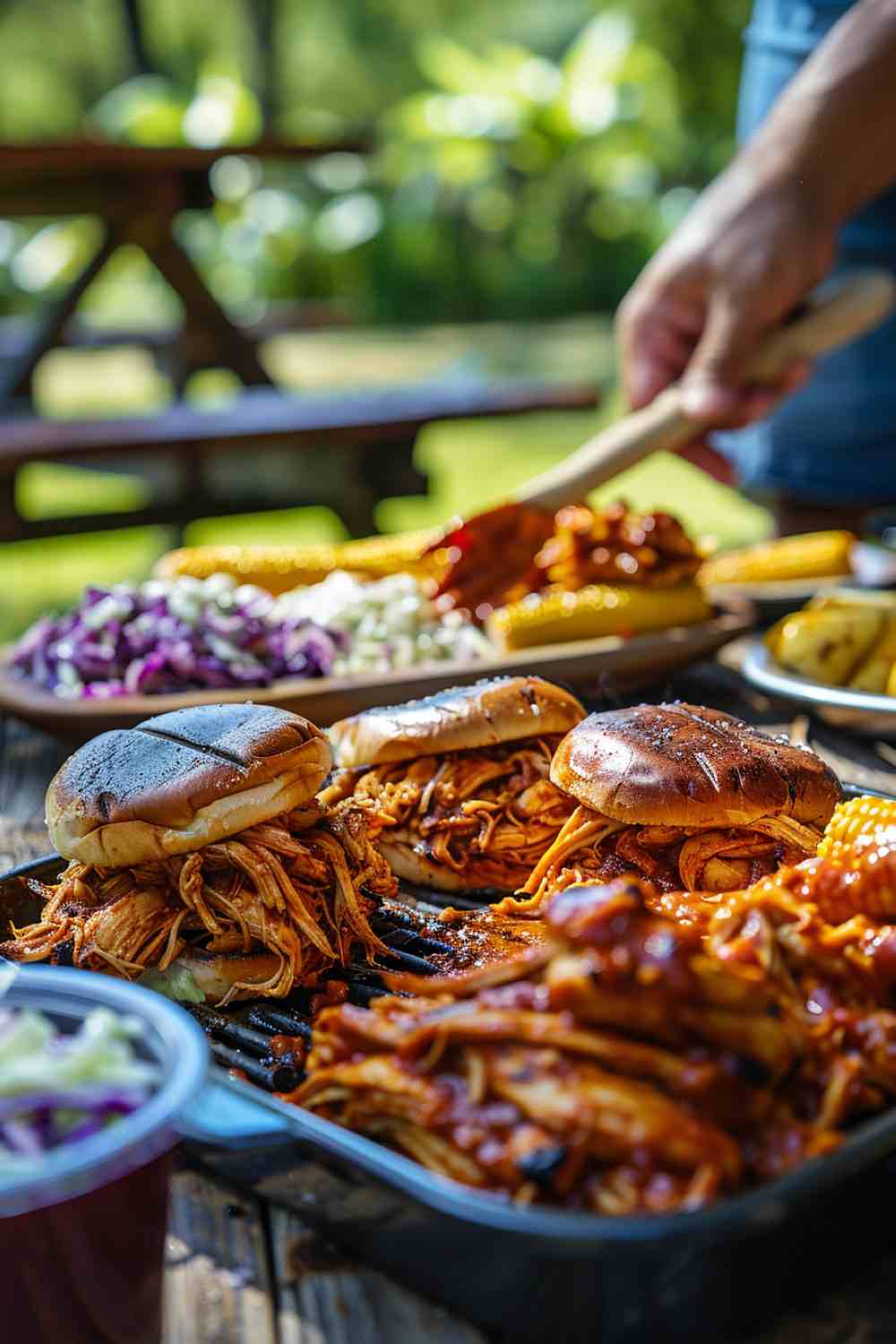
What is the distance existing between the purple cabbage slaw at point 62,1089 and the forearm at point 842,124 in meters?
3.41

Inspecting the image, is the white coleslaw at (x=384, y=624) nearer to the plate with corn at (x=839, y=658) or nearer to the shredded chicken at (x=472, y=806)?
the plate with corn at (x=839, y=658)

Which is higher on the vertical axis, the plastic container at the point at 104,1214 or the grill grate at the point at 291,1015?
the plastic container at the point at 104,1214

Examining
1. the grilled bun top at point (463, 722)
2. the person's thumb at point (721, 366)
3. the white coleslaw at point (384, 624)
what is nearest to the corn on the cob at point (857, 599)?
the person's thumb at point (721, 366)

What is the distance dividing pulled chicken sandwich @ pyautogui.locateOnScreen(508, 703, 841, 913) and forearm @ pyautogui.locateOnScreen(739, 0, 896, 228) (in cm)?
230

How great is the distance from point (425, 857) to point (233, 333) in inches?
240

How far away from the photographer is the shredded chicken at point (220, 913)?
1943mm

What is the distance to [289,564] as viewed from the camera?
3.94m

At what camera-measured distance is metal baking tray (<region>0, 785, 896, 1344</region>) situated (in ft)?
3.85

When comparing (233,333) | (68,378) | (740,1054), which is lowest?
(68,378)

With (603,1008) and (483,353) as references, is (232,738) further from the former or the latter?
(483,353)

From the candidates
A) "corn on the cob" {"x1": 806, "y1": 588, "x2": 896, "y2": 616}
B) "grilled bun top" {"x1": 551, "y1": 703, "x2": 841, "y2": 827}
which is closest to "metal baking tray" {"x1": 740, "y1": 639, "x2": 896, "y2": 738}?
"corn on the cob" {"x1": 806, "y1": 588, "x2": 896, "y2": 616}

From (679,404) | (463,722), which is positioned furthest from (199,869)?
(679,404)

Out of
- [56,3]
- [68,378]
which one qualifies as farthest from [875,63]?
[56,3]

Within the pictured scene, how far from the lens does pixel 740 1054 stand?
1.31 metres
